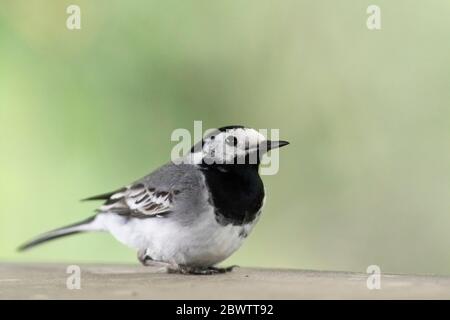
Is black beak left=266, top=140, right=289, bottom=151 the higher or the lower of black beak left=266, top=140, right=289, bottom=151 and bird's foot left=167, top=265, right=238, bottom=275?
the higher

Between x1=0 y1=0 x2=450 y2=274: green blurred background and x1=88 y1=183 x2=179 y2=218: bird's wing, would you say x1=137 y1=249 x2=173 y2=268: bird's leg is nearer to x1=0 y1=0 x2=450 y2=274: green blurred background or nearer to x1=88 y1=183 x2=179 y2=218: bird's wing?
x1=88 y1=183 x2=179 y2=218: bird's wing

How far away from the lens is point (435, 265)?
A: 5199mm

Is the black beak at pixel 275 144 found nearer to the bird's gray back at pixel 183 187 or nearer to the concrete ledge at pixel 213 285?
the bird's gray back at pixel 183 187

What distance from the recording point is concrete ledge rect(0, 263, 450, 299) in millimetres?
2316

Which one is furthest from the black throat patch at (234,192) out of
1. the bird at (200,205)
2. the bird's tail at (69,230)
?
the bird's tail at (69,230)

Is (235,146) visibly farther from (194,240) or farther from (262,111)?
(262,111)

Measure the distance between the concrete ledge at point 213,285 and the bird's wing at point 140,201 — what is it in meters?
0.24

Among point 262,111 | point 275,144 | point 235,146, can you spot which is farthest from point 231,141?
point 262,111

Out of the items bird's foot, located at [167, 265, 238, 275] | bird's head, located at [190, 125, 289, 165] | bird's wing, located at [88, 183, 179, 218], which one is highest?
bird's head, located at [190, 125, 289, 165]

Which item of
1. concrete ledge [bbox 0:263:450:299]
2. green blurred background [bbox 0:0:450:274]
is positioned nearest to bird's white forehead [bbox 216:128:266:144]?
concrete ledge [bbox 0:263:450:299]

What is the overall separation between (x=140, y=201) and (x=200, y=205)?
0.38 meters

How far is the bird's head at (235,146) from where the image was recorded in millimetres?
3162
